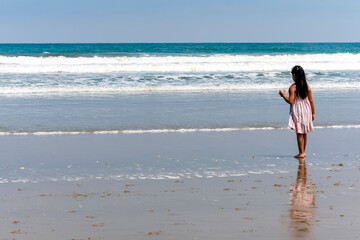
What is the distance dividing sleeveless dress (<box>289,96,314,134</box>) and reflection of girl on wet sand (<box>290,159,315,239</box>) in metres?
1.22

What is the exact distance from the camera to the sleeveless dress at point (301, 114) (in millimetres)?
7492

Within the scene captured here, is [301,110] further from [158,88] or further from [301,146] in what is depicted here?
[158,88]

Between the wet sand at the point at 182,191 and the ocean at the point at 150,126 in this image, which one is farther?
the ocean at the point at 150,126

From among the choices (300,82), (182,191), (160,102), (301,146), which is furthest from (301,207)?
(160,102)

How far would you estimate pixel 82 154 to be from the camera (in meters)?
7.62

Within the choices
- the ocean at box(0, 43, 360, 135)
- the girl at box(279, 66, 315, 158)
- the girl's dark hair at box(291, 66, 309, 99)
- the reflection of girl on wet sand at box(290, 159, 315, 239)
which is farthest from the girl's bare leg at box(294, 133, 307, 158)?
the ocean at box(0, 43, 360, 135)

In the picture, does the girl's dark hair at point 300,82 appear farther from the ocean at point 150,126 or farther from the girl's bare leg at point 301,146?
the ocean at point 150,126

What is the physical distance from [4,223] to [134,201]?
1.22 meters

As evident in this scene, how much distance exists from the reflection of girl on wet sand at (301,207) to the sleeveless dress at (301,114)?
122 centimetres

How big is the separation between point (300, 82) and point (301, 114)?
19.5 inches

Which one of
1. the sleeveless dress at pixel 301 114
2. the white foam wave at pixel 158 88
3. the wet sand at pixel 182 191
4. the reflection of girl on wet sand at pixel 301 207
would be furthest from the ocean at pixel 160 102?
the reflection of girl on wet sand at pixel 301 207

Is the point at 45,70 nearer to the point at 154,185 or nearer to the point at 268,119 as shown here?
the point at 268,119

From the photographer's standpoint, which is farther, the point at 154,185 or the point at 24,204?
the point at 154,185

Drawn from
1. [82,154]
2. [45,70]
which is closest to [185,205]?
[82,154]
